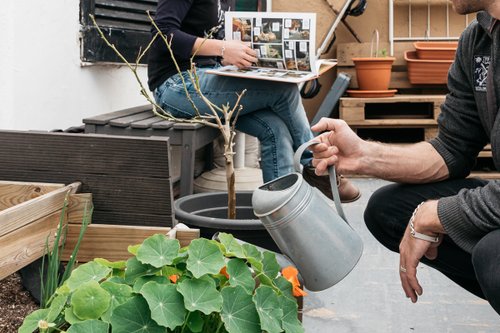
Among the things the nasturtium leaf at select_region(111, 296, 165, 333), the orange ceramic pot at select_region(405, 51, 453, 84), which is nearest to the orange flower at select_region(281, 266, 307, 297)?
the nasturtium leaf at select_region(111, 296, 165, 333)

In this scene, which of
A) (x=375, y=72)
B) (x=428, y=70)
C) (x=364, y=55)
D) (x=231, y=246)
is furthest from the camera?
(x=364, y=55)

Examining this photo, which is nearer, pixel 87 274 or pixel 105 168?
pixel 87 274

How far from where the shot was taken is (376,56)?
5.66 meters

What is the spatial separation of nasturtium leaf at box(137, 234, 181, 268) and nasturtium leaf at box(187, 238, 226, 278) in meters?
0.04

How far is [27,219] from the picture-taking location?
6.27ft

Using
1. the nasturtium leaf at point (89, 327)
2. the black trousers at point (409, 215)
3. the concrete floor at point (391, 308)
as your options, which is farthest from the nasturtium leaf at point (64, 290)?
the concrete floor at point (391, 308)

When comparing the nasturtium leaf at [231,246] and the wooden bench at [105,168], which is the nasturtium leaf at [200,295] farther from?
the wooden bench at [105,168]

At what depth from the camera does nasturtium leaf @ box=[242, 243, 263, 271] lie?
5.30 feet

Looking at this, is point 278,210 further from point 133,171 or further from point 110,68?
point 110,68

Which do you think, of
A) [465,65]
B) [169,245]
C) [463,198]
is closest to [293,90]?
[465,65]

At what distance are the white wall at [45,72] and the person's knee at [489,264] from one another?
65.8 inches

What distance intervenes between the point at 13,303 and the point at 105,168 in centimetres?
44

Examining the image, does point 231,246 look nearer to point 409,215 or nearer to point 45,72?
point 409,215

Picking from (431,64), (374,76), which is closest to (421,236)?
(374,76)
